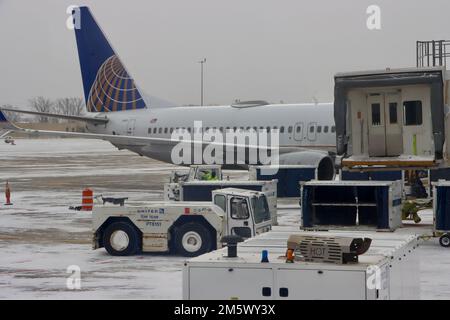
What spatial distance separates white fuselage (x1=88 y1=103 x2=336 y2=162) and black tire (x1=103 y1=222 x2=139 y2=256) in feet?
64.5

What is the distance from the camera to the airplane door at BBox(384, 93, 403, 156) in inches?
1025

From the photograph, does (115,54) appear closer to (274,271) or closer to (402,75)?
(402,75)

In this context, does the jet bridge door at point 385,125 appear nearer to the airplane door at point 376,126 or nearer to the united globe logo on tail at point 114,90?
the airplane door at point 376,126

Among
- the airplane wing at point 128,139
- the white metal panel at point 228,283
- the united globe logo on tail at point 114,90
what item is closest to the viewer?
the white metal panel at point 228,283

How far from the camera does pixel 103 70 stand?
5409cm

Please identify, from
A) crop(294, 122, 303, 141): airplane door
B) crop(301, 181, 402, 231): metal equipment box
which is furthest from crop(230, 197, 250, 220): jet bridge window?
crop(294, 122, 303, 141): airplane door

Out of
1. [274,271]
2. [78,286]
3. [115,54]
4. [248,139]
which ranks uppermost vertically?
[115,54]

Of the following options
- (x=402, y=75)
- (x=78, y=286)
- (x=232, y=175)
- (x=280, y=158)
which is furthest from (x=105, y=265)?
(x=232, y=175)

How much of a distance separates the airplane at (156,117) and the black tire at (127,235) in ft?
52.9

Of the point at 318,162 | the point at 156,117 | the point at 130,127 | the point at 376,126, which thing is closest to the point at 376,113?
the point at 376,126

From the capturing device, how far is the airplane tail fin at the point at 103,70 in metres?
53.5

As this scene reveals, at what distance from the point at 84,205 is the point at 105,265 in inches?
566

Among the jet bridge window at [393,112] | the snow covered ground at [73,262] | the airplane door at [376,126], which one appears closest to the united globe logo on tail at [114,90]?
the snow covered ground at [73,262]
